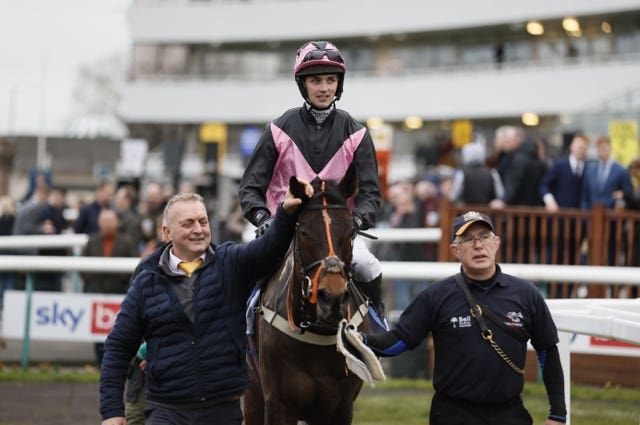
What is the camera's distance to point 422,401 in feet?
32.3

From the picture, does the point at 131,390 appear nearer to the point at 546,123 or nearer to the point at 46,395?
the point at 46,395

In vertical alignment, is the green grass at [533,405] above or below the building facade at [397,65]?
below

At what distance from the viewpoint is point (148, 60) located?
53.4 metres

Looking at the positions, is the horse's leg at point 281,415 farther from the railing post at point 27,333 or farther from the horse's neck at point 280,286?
the railing post at point 27,333

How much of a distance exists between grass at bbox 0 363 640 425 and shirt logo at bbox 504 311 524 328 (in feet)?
9.34

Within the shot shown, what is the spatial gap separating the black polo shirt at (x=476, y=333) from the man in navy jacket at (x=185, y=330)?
791 millimetres

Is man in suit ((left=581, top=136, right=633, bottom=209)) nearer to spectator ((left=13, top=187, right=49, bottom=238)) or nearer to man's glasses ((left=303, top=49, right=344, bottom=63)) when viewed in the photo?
man's glasses ((left=303, top=49, right=344, bottom=63))

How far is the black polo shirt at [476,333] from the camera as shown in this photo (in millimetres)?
5164

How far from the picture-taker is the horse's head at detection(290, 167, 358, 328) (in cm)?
519

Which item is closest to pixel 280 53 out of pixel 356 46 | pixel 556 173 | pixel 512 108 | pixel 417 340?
pixel 356 46

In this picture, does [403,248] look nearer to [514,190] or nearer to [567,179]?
[514,190]

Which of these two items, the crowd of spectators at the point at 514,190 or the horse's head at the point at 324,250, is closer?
the horse's head at the point at 324,250

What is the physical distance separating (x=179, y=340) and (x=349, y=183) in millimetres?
1206

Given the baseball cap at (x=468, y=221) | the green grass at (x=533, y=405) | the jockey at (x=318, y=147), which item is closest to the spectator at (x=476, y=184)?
the green grass at (x=533, y=405)
